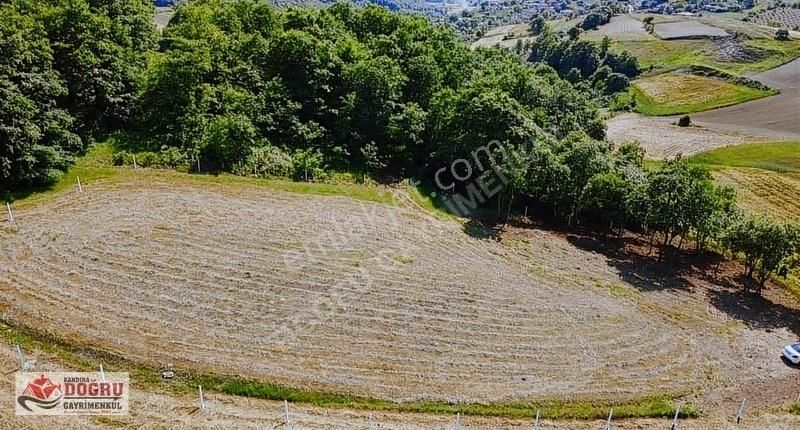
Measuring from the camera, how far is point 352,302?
A: 2723 cm

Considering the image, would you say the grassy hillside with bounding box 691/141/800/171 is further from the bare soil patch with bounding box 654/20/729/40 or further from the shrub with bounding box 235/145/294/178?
the bare soil patch with bounding box 654/20/729/40

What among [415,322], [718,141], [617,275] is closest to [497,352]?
[415,322]

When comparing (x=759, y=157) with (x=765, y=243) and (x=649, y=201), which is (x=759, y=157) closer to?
(x=649, y=201)

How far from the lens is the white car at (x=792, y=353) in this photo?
25531 millimetres

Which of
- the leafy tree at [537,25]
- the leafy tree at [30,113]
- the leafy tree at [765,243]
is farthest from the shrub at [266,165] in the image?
the leafy tree at [537,25]

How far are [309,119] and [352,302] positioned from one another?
21.8 m

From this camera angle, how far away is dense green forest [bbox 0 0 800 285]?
111 feet

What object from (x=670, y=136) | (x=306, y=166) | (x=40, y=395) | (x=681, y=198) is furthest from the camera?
(x=670, y=136)

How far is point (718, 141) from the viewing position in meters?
66.2

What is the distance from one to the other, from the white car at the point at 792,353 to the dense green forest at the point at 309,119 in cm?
586

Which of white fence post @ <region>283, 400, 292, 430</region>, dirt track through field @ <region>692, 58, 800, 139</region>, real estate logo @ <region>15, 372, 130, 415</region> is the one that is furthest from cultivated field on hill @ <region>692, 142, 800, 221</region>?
real estate logo @ <region>15, 372, 130, 415</region>

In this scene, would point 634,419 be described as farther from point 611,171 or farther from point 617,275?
point 611,171

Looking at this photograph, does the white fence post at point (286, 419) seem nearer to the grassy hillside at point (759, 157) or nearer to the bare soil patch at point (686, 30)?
the grassy hillside at point (759, 157)

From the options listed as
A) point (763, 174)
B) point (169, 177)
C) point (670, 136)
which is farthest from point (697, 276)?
point (670, 136)
